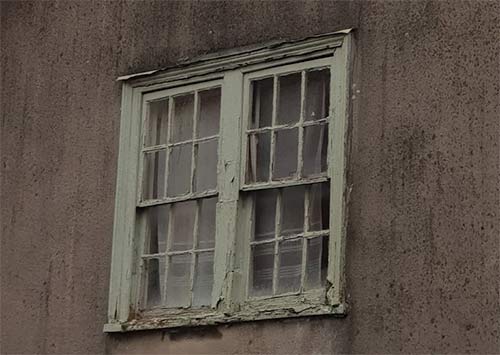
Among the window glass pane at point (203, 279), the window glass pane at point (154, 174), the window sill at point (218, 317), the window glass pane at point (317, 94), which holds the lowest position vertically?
the window sill at point (218, 317)

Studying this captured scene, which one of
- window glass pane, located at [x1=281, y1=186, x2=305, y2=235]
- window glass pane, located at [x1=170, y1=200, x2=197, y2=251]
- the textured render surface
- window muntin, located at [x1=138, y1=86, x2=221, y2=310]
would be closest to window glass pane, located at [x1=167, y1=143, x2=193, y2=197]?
window muntin, located at [x1=138, y1=86, x2=221, y2=310]

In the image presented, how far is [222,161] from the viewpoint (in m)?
10.6

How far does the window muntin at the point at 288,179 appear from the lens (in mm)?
10023

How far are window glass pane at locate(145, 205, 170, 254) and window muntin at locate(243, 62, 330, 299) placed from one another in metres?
0.83

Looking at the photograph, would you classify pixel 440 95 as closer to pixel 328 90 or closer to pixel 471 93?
pixel 471 93

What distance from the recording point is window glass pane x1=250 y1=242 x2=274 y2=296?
10.2 metres

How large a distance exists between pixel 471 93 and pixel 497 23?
46 cm

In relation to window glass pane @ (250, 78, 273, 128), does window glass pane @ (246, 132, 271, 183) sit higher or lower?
lower

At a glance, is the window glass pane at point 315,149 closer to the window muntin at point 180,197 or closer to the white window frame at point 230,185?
the white window frame at point 230,185

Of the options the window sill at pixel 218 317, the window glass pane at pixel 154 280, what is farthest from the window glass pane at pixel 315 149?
the window glass pane at pixel 154 280

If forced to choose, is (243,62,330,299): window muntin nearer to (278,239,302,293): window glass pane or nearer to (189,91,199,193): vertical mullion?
(278,239,302,293): window glass pane

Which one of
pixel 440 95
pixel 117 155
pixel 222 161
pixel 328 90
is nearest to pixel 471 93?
pixel 440 95

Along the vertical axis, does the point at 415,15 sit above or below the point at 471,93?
above

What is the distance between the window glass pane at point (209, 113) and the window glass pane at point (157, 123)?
0.33 metres
